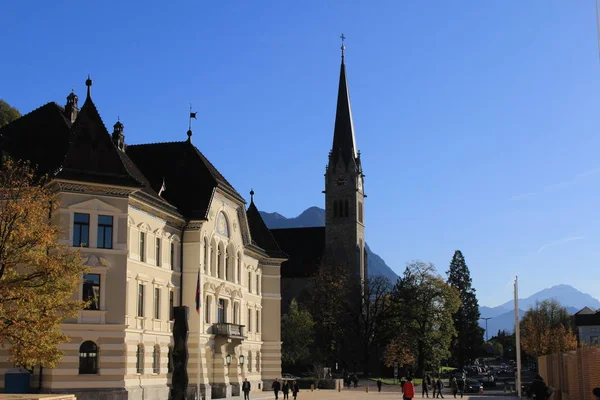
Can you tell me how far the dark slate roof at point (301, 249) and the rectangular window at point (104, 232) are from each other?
7362cm

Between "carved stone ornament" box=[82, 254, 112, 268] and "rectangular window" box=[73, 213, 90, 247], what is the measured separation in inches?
29.2

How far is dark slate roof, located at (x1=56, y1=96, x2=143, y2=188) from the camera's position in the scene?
1799 inches

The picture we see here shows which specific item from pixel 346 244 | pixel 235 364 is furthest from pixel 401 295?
pixel 235 364

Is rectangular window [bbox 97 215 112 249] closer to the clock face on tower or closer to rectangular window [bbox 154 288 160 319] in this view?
rectangular window [bbox 154 288 160 319]

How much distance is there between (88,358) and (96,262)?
515 centimetres

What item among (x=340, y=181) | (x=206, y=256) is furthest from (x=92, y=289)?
(x=340, y=181)

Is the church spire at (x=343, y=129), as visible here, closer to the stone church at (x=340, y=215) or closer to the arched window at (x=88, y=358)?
the stone church at (x=340, y=215)

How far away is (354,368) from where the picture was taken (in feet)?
324

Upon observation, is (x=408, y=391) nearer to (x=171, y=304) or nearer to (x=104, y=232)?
(x=104, y=232)

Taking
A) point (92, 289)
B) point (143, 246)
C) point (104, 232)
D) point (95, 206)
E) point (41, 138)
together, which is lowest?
point (92, 289)

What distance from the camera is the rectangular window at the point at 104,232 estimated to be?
151ft

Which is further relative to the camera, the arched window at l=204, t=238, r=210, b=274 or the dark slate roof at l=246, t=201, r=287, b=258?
the dark slate roof at l=246, t=201, r=287, b=258

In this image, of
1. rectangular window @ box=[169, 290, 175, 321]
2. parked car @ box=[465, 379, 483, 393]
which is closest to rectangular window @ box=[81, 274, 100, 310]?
rectangular window @ box=[169, 290, 175, 321]

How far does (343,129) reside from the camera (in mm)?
125562
